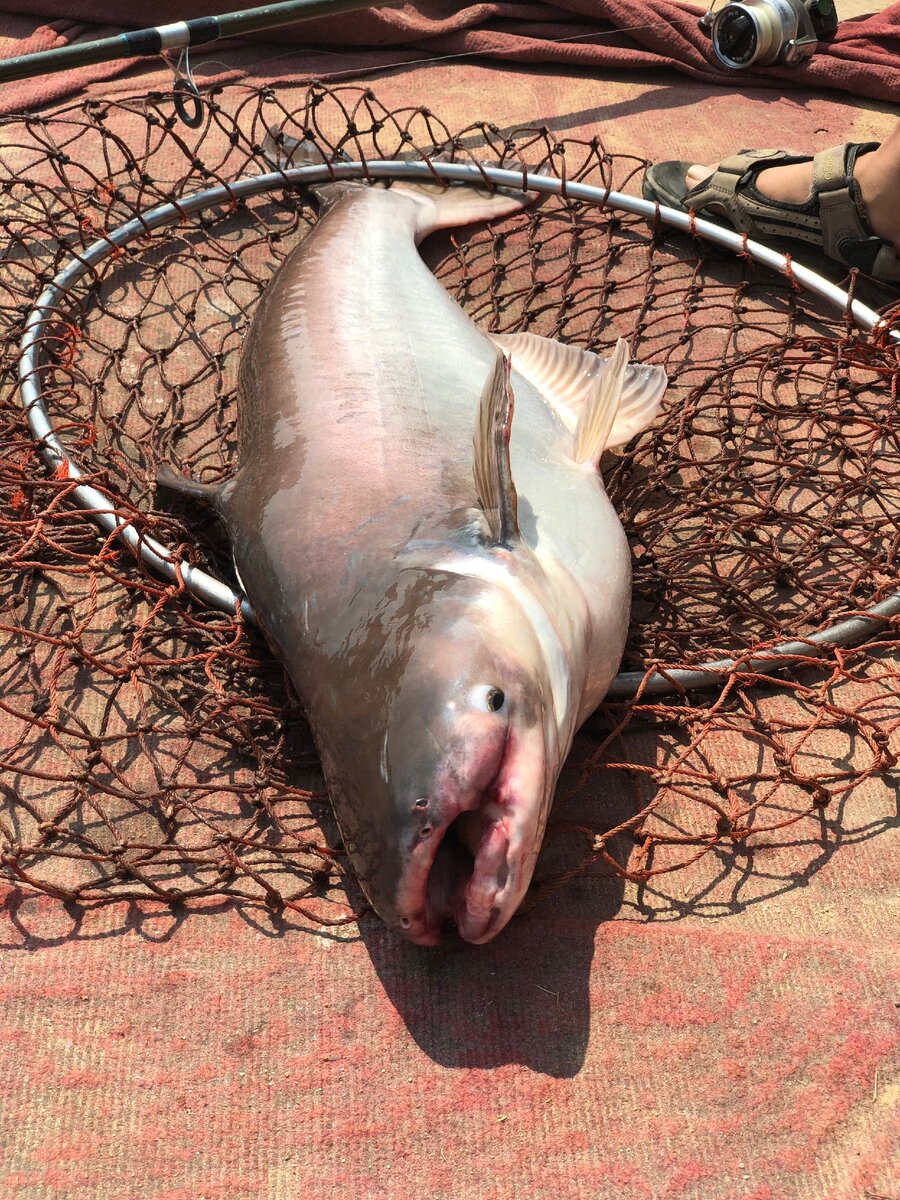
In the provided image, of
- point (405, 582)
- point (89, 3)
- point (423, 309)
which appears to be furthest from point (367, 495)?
point (89, 3)

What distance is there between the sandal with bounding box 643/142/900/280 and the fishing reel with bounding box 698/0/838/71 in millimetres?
1203

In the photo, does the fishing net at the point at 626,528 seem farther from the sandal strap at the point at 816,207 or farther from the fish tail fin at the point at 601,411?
the fish tail fin at the point at 601,411

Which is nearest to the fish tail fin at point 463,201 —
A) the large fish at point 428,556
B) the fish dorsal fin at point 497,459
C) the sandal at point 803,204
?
the sandal at point 803,204

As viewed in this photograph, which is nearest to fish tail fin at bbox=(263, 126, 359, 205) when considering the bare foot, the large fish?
the large fish

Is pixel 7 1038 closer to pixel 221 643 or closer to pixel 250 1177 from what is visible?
pixel 250 1177

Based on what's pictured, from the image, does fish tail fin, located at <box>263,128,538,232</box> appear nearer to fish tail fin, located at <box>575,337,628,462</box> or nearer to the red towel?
the red towel

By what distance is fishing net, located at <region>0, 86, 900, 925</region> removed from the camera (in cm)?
270

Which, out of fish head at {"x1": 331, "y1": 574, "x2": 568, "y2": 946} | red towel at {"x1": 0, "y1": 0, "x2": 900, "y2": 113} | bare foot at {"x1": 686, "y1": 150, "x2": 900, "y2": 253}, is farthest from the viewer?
red towel at {"x1": 0, "y1": 0, "x2": 900, "y2": 113}

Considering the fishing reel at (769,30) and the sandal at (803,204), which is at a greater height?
the fishing reel at (769,30)

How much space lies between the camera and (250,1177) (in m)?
2.15

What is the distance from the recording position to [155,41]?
475cm

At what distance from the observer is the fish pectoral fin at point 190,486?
10.5 ft

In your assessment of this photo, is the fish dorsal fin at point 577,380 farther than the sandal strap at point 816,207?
No

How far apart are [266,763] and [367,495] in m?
0.72
